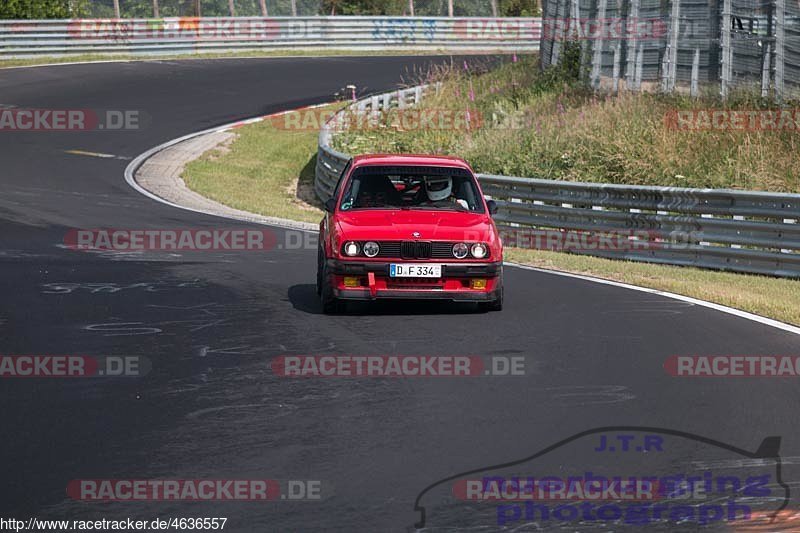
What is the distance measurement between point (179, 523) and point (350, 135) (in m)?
23.5

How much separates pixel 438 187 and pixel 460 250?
4.48ft

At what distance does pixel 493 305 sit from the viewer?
1259 centimetres

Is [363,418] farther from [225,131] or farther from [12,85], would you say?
[12,85]

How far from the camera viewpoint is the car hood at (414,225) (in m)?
12.2

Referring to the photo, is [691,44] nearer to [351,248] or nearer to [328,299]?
[351,248]

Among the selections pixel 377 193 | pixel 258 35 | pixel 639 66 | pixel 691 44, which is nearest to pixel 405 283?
pixel 377 193

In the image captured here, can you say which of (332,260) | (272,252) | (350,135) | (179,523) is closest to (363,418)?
(179,523)

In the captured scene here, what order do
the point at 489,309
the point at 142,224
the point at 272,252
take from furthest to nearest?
the point at 142,224, the point at 272,252, the point at 489,309

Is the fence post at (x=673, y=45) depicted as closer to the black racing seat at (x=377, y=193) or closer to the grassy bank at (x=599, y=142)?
the grassy bank at (x=599, y=142)

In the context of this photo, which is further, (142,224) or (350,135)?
(350,135)

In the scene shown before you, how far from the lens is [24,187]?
24.7 metres

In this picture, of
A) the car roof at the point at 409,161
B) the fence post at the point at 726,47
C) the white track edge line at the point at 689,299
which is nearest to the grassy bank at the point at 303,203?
the white track edge line at the point at 689,299

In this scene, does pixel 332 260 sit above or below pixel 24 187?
above

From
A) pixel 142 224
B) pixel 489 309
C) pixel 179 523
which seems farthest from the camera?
pixel 142 224
